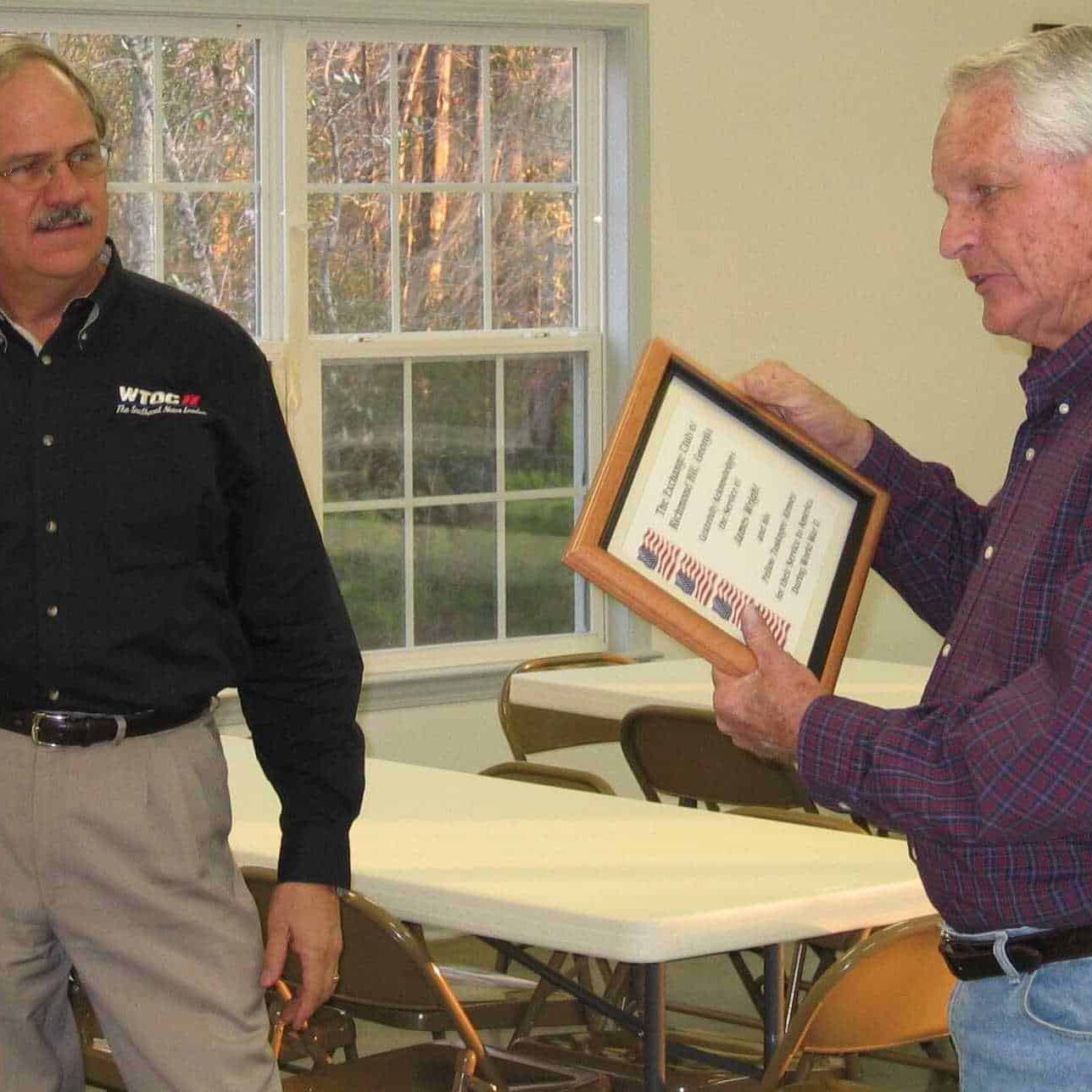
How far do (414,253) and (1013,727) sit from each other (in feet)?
14.6

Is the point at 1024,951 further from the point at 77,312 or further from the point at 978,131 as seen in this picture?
the point at 77,312

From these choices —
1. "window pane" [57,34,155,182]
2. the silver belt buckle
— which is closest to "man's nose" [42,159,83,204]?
the silver belt buckle

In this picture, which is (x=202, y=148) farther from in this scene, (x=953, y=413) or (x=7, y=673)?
(x=7, y=673)

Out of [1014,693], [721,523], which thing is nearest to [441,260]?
[721,523]

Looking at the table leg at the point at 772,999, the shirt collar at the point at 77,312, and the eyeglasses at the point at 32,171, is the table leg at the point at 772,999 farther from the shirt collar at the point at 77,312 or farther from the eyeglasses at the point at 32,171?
the eyeglasses at the point at 32,171

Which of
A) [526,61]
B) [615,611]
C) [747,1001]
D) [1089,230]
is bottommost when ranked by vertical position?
[747,1001]

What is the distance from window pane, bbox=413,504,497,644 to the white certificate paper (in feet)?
12.9

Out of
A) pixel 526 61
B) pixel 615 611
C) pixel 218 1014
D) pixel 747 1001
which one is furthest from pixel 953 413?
pixel 218 1014

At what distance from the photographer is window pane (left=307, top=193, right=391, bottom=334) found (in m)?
5.89

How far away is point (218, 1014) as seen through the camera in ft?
7.60

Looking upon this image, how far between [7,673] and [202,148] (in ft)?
12.0

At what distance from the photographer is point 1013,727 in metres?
1.80

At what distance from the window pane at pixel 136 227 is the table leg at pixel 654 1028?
3230mm

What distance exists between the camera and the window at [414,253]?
18.6 ft
